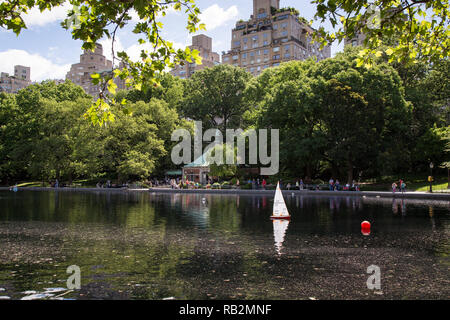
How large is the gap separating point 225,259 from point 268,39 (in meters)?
108

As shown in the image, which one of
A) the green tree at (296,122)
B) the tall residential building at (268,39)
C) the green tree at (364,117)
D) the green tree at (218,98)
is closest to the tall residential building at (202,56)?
the tall residential building at (268,39)

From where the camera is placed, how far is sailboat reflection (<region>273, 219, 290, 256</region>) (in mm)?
12641

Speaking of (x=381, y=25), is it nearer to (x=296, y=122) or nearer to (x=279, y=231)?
(x=279, y=231)

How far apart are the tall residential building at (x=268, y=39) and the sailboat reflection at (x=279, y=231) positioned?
94.0 m

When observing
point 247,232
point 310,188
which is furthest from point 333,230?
point 310,188

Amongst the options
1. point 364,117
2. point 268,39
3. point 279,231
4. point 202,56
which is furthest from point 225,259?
point 202,56

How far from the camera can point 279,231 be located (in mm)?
15820

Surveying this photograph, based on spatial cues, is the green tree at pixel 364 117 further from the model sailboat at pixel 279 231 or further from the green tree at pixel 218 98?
the green tree at pixel 218 98

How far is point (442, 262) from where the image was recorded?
33.3 ft

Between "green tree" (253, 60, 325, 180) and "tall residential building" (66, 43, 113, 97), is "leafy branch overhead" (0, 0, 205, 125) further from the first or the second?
"tall residential building" (66, 43, 113, 97)

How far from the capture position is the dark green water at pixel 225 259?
777 cm

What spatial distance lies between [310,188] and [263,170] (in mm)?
8087

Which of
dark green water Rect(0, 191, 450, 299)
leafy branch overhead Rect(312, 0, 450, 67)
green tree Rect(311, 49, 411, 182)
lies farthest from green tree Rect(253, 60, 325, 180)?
leafy branch overhead Rect(312, 0, 450, 67)

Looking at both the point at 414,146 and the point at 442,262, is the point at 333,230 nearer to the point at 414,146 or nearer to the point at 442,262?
the point at 442,262
